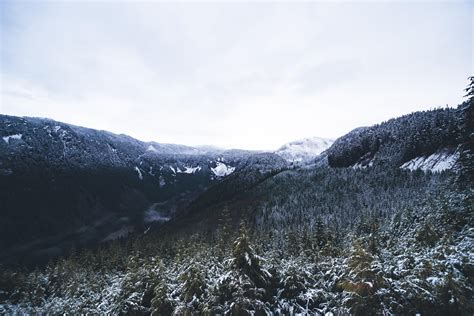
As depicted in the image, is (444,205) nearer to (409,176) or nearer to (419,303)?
(419,303)

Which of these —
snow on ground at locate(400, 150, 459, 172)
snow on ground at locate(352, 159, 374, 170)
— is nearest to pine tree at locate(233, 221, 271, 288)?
snow on ground at locate(400, 150, 459, 172)

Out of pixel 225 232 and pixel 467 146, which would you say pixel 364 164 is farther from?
pixel 225 232

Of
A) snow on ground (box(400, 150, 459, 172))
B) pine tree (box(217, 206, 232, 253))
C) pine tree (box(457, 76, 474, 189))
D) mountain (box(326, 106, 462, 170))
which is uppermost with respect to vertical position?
mountain (box(326, 106, 462, 170))

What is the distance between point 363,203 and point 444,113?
77.0 m

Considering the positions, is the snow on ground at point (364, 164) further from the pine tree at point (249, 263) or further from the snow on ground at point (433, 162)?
the pine tree at point (249, 263)

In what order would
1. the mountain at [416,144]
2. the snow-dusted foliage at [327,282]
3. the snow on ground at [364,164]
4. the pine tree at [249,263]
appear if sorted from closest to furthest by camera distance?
the snow-dusted foliage at [327,282] < the pine tree at [249,263] < the mountain at [416,144] < the snow on ground at [364,164]

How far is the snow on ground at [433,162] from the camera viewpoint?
12134 centimetres

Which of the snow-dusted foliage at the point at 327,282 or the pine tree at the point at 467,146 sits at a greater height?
the pine tree at the point at 467,146

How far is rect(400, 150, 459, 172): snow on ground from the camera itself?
121m

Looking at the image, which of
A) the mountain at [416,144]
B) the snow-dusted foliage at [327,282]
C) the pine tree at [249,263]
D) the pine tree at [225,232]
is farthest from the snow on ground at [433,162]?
the pine tree at [249,263]

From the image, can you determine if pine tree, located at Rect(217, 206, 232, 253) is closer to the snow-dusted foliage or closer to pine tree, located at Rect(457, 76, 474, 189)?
the snow-dusted foliage

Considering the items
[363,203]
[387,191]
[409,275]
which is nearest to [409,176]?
[387,191]

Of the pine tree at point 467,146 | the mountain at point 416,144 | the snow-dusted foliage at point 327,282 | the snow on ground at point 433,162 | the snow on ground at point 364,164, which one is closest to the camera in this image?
the snow-dusted foliage at point 327,282

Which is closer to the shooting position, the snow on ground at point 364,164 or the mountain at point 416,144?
the mountain at point 416,144
